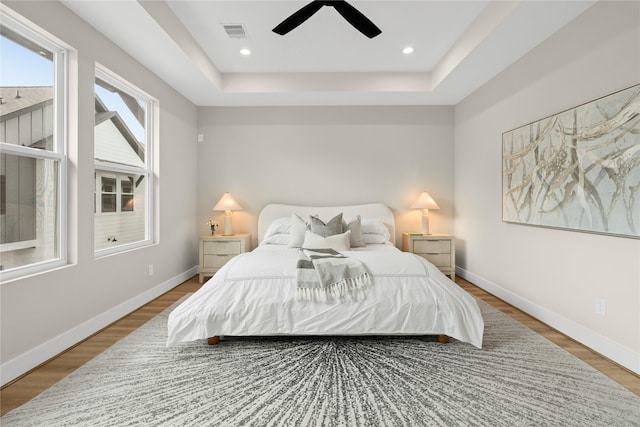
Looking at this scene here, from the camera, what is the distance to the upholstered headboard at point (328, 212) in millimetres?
4508

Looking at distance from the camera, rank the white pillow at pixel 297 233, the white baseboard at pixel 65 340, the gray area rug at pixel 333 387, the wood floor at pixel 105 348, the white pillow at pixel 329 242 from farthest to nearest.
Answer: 1. the white pillow at pixel 297 233
2. the white pillow at pixel 329 242
3. the white baseboard at pixel 65 340
4. the wood floor at pixel 105 348
5. the gray area rug at pixel 333 387

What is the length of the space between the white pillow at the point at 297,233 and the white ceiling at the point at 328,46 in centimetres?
175

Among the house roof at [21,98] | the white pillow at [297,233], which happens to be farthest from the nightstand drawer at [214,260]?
the house roof at [21,98]

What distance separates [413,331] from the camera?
2.28m

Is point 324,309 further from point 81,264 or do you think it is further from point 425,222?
point 425,222

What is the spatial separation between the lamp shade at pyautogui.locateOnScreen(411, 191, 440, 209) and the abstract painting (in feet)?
3.95

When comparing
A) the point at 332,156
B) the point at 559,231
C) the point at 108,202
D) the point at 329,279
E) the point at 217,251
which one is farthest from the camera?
the point at 332,156

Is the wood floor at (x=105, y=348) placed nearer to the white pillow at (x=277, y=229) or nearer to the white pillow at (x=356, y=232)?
the white pillow at (x=277, y=229)

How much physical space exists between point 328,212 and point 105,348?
118 inches

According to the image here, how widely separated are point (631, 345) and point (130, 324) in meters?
3.84

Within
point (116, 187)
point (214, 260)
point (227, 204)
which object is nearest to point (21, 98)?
point (116, 187)

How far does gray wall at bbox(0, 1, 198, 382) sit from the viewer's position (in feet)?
6.50

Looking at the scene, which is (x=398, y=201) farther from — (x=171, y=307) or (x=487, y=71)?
(x=171, y=307)

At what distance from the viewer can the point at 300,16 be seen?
7.36 feet
